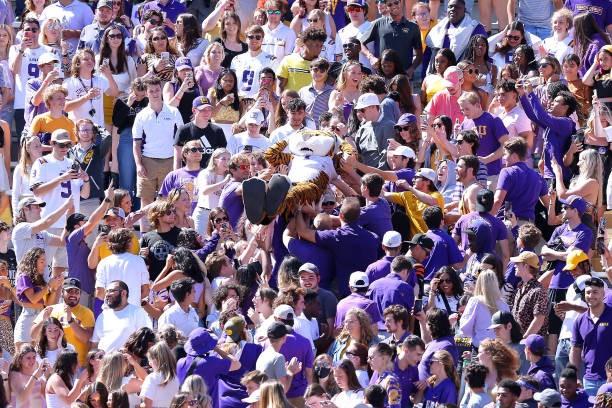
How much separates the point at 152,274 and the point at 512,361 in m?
3.85

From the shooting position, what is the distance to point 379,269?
1242cm

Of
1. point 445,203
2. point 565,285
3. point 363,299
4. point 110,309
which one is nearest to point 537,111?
point 445,203

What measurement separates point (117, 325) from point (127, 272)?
75 cm

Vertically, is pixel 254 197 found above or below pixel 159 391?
above

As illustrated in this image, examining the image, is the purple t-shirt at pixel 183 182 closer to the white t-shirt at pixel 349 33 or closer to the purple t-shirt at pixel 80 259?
the purple t-shirt at pixel 80 259

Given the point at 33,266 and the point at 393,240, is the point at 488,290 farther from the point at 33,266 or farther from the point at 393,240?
the point at 33,266

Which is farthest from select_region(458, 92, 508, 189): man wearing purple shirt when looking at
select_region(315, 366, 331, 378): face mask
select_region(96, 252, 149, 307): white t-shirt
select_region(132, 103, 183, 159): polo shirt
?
select_region(315, 366, 331, 378): face mask

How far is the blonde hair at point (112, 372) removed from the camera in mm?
10969

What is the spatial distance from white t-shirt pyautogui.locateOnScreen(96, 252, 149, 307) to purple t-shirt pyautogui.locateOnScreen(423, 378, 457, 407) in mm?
2947

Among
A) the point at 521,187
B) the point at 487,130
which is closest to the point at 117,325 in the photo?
the point at 521,187

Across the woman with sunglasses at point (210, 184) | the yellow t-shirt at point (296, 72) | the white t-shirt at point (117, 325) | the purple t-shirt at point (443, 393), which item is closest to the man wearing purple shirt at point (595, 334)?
the purple t-shirt at point (443, 393)

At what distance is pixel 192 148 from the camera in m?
14.8

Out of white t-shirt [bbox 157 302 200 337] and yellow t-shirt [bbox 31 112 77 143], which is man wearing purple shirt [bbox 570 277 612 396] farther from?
yellow t-shirt [bbox 31 112 77 143]

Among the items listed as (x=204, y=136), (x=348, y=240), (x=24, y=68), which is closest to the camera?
(x=348, y=240)
